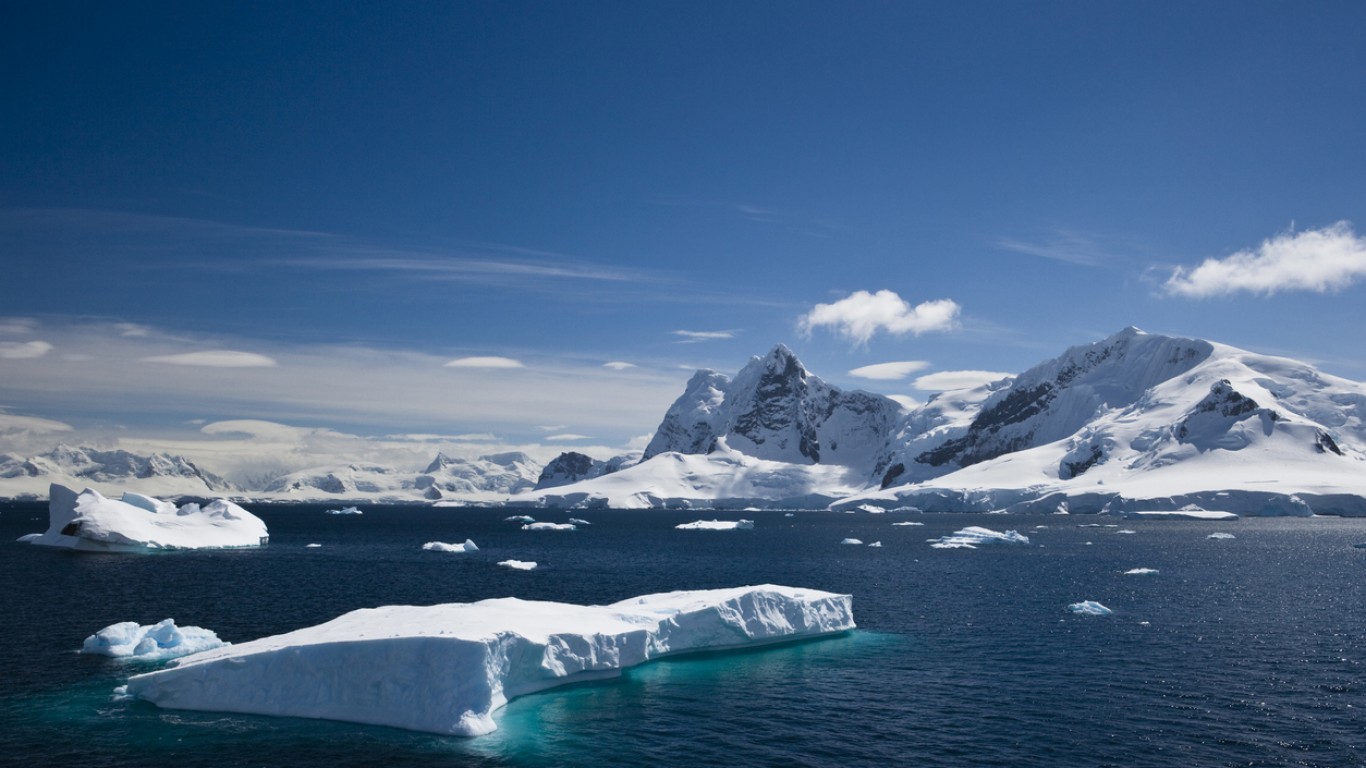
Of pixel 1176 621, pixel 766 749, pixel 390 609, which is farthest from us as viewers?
pixel 1176 621

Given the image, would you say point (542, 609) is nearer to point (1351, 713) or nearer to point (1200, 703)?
point (1200, 703)

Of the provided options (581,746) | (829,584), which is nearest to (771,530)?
(829,584)

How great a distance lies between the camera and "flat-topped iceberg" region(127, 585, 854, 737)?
30656mm

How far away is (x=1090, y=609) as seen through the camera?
56.3m

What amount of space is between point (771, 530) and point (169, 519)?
9968 centimetres

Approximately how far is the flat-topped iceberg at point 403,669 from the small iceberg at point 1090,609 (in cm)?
3232

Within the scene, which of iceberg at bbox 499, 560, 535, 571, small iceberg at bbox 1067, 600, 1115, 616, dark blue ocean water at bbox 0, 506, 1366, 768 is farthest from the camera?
iceberg at bbox 499, 560, 535, 571

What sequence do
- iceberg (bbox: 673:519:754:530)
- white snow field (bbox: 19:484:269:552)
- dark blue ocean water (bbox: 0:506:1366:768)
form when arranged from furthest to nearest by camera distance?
iceberg (bbox: 673:519:754:530), white snow field (bbox: 19:484:269:552), dark blue ocean water (bbox: 0:506:1366:768)

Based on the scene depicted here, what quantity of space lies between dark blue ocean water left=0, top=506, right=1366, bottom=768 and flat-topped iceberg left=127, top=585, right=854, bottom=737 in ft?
2.44

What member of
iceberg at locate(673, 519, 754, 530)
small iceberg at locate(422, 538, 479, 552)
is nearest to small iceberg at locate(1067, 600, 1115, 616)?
small iceberg at locate(422, 538, 479, 552)

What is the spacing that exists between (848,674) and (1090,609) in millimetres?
24063

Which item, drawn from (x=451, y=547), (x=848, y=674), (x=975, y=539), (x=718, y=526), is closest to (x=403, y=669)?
(x=848, y=674)

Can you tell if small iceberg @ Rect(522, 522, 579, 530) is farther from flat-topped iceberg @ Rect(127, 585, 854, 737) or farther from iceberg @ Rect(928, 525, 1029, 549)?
flat-topped iceberg @ Rect(127, 585, 854, 737)

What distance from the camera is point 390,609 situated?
1538 inches
